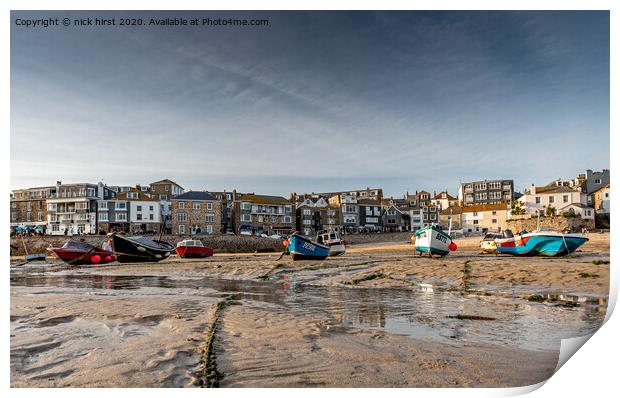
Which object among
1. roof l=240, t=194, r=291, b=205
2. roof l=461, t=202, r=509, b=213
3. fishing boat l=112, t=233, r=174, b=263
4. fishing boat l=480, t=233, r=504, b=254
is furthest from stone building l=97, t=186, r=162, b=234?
roof l=461, t=202, r=509, b=213

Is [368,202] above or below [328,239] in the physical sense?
above

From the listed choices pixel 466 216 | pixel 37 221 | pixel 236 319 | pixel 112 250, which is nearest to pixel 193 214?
pixel 37 221

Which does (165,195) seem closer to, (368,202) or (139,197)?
(139,197)

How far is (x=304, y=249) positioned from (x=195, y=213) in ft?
104

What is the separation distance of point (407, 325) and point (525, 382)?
90.0 inches

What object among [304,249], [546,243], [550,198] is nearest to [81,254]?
[304,249]

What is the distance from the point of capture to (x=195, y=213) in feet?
166

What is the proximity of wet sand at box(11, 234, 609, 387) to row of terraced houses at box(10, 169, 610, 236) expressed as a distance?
112ft

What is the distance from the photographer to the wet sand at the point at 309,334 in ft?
14.5

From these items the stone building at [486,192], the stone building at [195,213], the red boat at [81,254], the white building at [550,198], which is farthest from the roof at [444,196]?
the red boat at [81,254]

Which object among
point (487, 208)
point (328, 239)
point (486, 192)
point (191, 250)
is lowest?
point (191, 250)

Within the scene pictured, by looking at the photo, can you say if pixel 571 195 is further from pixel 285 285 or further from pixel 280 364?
pixel 280 364

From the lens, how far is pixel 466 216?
62.9 m

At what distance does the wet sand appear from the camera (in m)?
4.42
